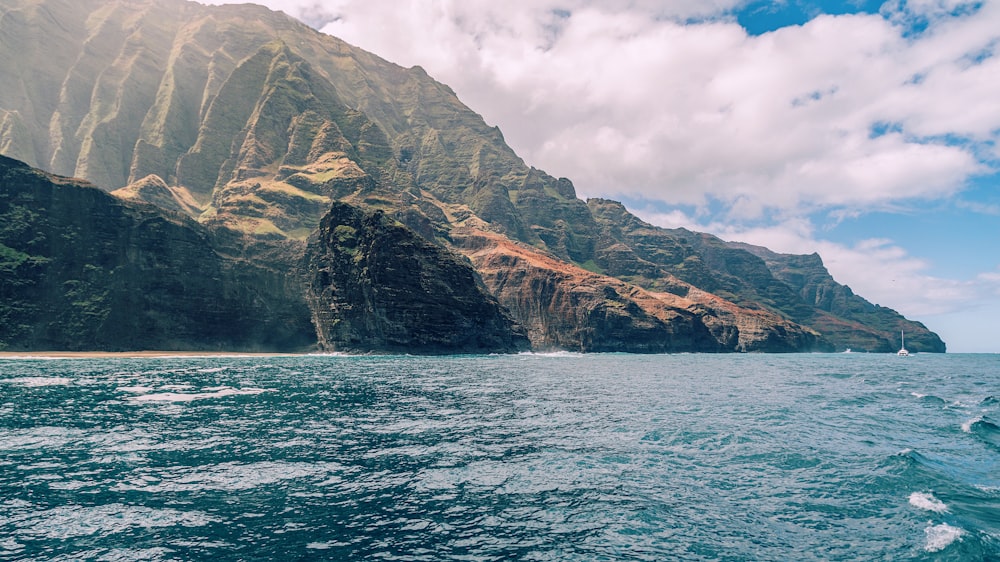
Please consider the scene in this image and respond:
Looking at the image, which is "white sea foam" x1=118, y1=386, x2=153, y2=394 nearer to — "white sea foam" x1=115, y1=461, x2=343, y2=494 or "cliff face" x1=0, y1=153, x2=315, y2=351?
"white sea foam" x1=115, y1=461, x2=343, y2=494

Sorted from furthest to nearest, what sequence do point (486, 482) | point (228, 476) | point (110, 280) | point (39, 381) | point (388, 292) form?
point (388, 292) < point (110, 280) < point (39, 381) < point (228, 476) < point (486, 482)

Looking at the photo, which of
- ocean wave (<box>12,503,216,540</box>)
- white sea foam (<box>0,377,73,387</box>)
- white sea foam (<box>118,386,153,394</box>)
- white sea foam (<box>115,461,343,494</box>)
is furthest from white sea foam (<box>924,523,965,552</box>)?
white sea foam (<box>0,377,73,387</box>)

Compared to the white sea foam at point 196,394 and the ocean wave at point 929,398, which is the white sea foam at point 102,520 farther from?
the ocean wave at point 929,398

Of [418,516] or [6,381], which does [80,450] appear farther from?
[6,381]

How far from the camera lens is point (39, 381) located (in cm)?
5819

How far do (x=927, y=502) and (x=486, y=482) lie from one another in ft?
56.9

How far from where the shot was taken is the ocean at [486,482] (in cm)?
1496

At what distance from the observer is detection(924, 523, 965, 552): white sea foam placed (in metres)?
15.2

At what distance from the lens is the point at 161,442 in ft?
89.7

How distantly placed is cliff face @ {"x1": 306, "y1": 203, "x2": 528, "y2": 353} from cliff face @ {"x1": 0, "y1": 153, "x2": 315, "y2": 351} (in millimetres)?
30083

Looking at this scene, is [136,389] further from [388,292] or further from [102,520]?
[388,292]

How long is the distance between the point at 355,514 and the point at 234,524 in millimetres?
3769

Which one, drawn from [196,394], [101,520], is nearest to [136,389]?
[196,394]

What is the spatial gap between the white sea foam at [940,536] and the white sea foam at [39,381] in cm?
7414
